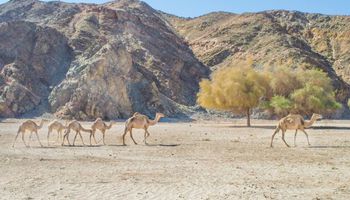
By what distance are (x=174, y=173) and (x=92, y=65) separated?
47647mm

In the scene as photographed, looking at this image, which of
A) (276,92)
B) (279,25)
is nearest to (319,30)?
(279,25)

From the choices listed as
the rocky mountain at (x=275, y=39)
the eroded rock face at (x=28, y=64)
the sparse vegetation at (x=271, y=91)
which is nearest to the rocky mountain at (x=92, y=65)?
the eroded rock face at (x=28, y=64)

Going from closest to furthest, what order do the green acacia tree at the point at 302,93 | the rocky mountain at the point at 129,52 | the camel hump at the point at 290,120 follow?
the camel hump at the point at 290,120 → the green acacia tree at the point at 302,93 → the rocky mountain at the point at 129,52

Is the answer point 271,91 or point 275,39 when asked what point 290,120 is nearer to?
point 271,91

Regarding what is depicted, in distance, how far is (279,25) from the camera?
117750 mm

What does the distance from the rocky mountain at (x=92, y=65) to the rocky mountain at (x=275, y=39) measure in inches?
408

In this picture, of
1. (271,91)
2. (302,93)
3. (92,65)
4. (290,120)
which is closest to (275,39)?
(92,65)

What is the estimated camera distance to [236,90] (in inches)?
1957

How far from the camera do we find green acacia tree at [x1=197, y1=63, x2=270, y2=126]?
49750mm

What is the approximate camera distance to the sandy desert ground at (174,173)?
1196cm

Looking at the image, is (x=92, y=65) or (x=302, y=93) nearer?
(x=302, y=93)

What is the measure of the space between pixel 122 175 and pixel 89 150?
816 centimetres

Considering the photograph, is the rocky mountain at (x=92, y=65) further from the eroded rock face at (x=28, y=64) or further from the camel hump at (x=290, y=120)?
the camel hump at (x=290, y=120)

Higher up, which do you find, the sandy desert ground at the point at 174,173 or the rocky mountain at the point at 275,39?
the rocky mountain at the point at 275,39
